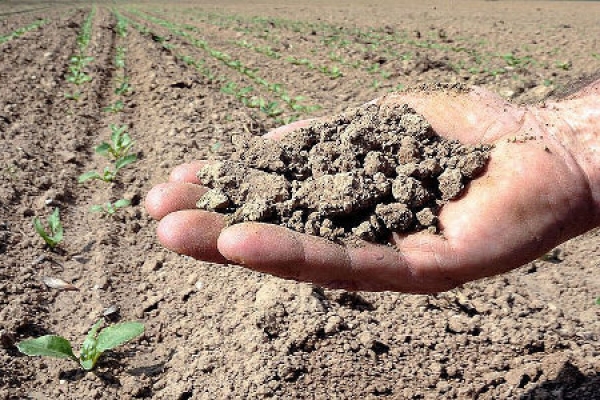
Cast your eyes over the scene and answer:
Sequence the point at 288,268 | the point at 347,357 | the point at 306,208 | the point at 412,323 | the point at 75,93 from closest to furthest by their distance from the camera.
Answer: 1. the point at 288,268
2. the point at 306,208
3. the point at 347,357
4. the point at 412,323
5. the point at 75,93

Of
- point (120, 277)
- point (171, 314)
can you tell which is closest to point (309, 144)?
point (171, 314)

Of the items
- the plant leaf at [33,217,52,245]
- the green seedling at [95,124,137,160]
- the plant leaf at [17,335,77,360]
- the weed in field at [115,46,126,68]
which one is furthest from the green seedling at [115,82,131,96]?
the plant leaf at [17,335,77,360]

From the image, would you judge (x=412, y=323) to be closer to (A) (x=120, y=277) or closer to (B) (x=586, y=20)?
(A) (x=120, y=277)

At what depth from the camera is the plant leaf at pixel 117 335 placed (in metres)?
2.38

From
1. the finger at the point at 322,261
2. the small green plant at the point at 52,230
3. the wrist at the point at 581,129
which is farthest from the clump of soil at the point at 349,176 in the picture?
the small green plant at the point at 52,230

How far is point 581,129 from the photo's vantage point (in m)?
2.24

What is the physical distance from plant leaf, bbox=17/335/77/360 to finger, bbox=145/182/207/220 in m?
0.69

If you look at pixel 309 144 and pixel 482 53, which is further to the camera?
pixel 482 53

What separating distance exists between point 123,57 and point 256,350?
6.62 meters

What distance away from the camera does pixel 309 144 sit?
96.0 inches

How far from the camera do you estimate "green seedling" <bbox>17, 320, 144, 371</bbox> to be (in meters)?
2.32

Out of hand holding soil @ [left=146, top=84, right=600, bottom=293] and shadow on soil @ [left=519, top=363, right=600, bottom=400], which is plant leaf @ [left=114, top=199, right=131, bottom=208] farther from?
shadow on soil @ [left=519, top=363, right=600, bottom=400]

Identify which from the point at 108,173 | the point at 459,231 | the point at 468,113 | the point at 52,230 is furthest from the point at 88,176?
the point at 459,231

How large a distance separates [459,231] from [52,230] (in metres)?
2.24
